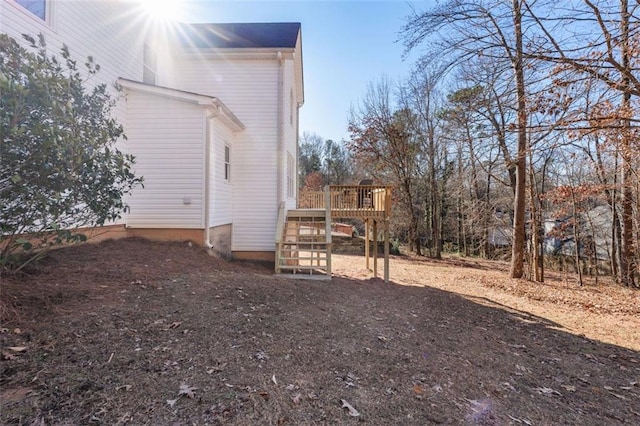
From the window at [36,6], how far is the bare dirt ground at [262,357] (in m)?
3.89

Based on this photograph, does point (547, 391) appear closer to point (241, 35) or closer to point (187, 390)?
point (187, 390)

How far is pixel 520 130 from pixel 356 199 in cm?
587

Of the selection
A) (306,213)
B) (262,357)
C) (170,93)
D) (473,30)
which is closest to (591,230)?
(473,30)

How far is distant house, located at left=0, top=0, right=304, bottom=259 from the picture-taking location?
644cm

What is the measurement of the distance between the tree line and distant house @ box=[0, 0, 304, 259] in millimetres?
4569

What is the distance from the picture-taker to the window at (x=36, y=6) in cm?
481

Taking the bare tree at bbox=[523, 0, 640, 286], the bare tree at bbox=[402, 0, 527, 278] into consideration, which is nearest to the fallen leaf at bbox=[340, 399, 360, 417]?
the bare tree at bbox=[402, 0, 527, 278]

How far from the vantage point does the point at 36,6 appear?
5.00 meters

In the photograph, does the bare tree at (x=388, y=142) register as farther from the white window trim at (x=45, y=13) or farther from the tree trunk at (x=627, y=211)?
the white window trim at (x=45, y=13)

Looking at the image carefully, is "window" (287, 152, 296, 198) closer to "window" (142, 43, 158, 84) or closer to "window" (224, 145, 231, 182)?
"window" (224, 145, 231, 182)

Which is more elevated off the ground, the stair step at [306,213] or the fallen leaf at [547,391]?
the stair step at [306,213]

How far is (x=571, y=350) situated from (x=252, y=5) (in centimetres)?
1034

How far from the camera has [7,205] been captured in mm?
2891

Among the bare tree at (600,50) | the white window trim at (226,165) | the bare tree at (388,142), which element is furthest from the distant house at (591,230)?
the white window trim at (226,165)
